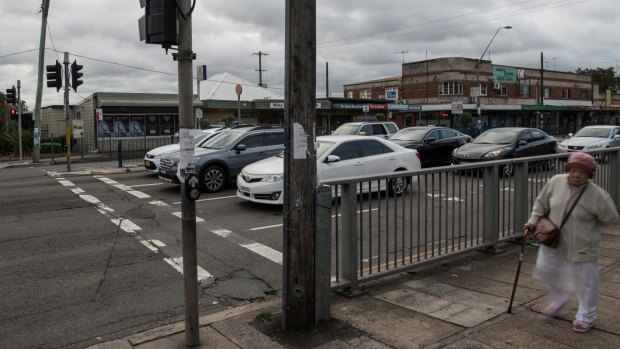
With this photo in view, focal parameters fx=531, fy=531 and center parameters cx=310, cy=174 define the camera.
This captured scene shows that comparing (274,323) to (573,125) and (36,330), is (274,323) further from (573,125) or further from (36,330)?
(573,125)

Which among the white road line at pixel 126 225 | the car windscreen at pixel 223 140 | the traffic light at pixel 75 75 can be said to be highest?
the traffic light at pixel 75 75

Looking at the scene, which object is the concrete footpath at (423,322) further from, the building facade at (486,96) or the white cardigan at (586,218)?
the building facade at (486,96)

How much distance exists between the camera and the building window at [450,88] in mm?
60344

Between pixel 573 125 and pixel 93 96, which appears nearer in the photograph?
pixel 93 96

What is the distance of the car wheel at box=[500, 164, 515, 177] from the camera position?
22.3 feet

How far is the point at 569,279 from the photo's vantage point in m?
4.40

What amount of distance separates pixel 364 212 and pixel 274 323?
138 centimetres

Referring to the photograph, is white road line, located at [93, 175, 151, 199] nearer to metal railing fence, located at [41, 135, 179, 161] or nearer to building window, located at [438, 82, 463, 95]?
metal railing fence, located at [41, 135, 179, 161]

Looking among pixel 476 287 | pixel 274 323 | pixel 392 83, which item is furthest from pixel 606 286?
pixel 392 83

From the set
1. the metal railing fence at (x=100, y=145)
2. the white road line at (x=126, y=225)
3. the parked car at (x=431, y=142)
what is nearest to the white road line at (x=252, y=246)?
the white road line at (x=126, y=225)

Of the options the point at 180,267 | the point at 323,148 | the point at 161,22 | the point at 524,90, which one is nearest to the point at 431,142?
the point at 323,148

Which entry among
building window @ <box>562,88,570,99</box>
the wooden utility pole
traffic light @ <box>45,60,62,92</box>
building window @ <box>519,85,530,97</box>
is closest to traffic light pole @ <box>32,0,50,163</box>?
traffic light @ <box>45,60,62,92</box>

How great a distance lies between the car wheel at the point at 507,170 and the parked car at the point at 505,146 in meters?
8.98

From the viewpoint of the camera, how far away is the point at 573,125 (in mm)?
66562
